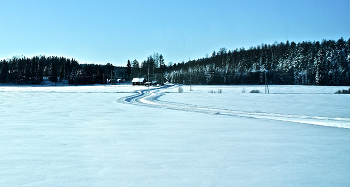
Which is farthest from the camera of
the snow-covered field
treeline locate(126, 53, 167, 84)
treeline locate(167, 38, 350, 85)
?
treeline locate(126, 53, 167, 84)

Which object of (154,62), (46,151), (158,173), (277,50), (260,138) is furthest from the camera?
(154,62)

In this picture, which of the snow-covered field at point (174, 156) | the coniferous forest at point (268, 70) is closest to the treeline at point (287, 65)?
the coniferous forest at point (268, 70)

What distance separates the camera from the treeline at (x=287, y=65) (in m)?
72.8

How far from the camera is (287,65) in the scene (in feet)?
285

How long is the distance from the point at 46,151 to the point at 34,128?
2725 millimetres

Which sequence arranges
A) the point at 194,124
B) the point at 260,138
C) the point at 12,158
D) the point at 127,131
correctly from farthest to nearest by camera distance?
the point at 194,124 < the point at 127,131 < the point at 260,138 < the point at 12,158

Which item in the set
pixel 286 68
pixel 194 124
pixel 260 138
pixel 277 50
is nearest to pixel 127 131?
pixel 194 124

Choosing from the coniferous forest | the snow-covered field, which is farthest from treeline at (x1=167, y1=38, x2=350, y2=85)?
the snow-covered field

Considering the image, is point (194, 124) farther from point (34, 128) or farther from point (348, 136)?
point (34, 128)

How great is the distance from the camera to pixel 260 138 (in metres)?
5.55

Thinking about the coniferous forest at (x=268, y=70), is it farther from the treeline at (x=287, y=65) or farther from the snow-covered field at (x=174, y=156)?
the snow-covered field at (x=174, y=156)

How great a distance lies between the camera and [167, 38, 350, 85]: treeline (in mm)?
72812

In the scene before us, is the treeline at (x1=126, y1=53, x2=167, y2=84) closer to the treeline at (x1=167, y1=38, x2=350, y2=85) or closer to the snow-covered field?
the treeline at (x1=167, y1=38, x2=350, y2=85)

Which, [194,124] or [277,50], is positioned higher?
[277,50]
